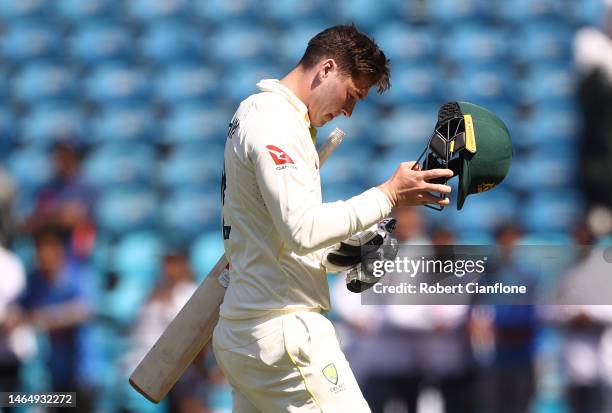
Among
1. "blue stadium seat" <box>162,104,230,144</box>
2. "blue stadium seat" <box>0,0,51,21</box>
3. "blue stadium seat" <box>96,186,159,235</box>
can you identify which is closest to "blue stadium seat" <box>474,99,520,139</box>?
"blue stadium seat" <box>162,104,230,144</box>

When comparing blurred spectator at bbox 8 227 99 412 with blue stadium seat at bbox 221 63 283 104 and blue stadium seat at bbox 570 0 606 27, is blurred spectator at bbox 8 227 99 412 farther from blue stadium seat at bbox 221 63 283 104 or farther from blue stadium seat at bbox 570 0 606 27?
blue stadium seat at bbox 570 0 606 27

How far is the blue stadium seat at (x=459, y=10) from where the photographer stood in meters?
5.87

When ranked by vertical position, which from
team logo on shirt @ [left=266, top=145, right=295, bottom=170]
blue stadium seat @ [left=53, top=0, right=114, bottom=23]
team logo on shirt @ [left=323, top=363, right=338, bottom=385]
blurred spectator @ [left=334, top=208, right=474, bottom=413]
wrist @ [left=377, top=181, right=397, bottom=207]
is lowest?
blurred spectator @ [left=334, top=208, right=474, bottom=413]

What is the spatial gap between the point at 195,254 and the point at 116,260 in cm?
45

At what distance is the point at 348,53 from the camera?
95.3 inches

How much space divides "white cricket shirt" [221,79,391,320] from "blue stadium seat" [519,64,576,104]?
342 cm

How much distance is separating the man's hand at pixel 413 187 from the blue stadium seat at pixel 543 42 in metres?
3.61

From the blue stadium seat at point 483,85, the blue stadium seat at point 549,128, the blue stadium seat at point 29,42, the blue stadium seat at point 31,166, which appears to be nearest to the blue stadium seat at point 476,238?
the blue stadium seat at point 549,128

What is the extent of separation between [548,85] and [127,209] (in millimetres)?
2556

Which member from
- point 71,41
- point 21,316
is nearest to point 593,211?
point 21,316

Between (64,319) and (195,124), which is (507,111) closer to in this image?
(195,124)

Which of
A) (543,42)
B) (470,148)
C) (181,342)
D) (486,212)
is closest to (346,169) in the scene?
(486,212)

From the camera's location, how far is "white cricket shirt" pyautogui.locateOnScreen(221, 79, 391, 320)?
2.19 meters

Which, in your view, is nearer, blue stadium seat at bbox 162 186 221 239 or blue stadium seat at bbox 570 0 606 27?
blue stadium seat at bbox 162 186 221 239
